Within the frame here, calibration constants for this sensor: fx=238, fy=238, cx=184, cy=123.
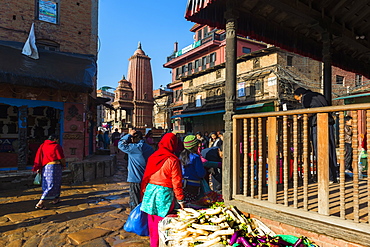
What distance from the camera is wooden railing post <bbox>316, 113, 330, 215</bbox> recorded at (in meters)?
2.80

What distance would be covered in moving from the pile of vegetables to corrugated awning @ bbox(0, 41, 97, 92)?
24.8 ft

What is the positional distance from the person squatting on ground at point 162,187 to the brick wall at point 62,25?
34.0 feet

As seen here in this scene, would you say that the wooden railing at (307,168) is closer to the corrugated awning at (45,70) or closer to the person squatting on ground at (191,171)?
the person squatting on ground at (191,171)

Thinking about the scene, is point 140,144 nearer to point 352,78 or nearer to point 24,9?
point 24,9

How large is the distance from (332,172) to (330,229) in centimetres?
233

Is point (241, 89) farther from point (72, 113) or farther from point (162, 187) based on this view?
point (162, 187)

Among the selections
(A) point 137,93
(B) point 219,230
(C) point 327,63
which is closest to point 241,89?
(C) point 327,63

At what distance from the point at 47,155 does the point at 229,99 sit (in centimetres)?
488

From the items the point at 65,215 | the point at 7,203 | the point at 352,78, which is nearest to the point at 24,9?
the point at 7,203

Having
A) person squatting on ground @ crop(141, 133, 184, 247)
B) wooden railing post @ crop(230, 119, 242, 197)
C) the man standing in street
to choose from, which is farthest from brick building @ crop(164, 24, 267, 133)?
person squatting on ground @ crop(141, 133, 184, 247)

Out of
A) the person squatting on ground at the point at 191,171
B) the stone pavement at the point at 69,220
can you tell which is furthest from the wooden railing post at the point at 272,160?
the stone pavement at the point at 69,220

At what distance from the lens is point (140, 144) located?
497cm

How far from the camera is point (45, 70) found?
28.8 ft

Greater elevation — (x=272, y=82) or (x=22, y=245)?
(x=272, y=82)
